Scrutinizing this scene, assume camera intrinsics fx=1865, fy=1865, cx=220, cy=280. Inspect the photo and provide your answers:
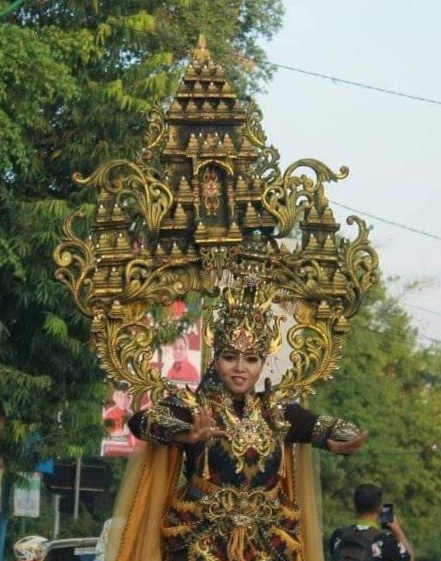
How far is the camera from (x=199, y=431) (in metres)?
7.81

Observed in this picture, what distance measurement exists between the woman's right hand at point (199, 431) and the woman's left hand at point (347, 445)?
0.53 meters

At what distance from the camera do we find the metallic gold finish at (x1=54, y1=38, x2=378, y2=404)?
27.5 ft

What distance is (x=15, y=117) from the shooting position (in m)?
17.2

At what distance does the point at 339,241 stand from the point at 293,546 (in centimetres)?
147

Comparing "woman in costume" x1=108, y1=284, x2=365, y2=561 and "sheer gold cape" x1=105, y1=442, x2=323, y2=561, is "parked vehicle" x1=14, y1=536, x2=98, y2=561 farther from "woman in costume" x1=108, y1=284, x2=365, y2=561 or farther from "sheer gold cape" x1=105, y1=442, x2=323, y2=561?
"woman in costume" x1=108, y1=284, x2=365, y2=561

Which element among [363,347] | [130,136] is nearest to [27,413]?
[130,136]

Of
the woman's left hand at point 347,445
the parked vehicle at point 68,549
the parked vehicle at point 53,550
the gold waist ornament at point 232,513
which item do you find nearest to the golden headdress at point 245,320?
the woman's left hand at point 347,445

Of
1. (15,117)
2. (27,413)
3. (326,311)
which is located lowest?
(326,311)

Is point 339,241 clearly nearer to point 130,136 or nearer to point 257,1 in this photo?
point 130,136

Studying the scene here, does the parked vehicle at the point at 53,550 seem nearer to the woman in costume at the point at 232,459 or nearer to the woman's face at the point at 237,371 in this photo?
the woman in costume at the point at 232,459

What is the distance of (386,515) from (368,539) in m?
0.53

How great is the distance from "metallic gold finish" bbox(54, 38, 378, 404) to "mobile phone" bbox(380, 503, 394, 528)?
95.5 inches

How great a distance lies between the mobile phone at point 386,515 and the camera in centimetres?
1077

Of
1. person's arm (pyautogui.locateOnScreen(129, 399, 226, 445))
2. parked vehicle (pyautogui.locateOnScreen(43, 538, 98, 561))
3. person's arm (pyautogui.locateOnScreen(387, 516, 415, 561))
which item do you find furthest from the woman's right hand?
parked vehicle (pyautogui.locateOnScreen(43, 538, 98, 561))
